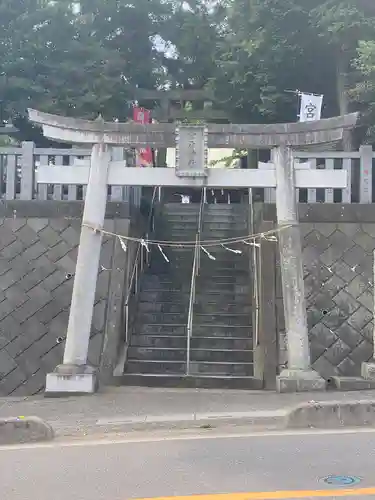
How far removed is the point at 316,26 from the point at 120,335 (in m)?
10.4

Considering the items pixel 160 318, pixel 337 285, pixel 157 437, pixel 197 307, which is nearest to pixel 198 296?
pixel 197 307

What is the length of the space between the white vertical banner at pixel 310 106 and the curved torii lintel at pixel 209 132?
5982 millimetres

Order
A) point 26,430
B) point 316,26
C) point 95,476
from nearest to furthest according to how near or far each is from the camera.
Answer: point 95,476 → point 26,430 → point 316,26

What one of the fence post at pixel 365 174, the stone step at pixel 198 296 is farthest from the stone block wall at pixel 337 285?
the stone step at pixel 198 296

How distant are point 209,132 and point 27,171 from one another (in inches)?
196

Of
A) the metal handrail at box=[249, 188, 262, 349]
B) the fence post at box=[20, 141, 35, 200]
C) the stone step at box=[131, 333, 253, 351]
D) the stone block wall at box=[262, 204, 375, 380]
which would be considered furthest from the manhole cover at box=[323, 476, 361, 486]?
the fence post at box=[20, 141, 35, 200]

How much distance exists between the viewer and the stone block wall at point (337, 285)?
11.0m

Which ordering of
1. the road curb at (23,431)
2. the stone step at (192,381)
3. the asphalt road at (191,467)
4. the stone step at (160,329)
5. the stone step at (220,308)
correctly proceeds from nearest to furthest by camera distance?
the asphalt road at (191,467), the road curb at (23,431), the stone step at (192,381), the stone step at (160,329), the stone step at (220,308)

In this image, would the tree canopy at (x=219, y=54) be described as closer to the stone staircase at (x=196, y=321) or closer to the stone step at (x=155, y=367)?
the stone staircase at (x=196, y=321)

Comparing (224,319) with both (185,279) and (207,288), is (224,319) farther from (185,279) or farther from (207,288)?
(185,279)

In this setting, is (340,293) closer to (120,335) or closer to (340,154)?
(340,154)

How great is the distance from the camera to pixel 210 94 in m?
19.8

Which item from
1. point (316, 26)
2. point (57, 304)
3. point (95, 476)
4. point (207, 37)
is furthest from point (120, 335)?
point (207, 37)

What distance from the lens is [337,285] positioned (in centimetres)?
1184
